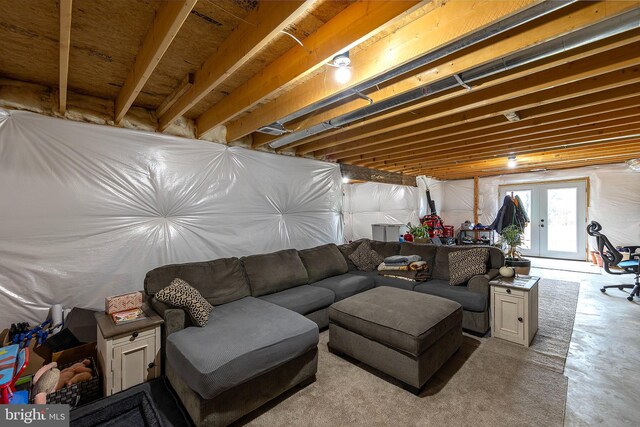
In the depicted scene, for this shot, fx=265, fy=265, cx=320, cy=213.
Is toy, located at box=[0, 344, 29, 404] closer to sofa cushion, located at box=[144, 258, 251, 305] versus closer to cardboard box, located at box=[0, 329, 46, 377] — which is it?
cardboard box, located at box=[0, 329, 46, 377]

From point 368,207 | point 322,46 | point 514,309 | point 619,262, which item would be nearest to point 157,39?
point 322,46

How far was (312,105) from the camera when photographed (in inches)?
91.0

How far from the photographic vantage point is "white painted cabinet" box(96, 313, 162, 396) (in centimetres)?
181

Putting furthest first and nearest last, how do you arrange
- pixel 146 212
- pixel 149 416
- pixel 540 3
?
1. pixel 146 212
2. pixel 149 416
3. pixel 540 3

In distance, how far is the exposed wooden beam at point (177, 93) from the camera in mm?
2145

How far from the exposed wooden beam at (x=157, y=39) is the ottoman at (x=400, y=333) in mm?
2304

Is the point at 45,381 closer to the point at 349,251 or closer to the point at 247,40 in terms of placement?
the point at 247,40

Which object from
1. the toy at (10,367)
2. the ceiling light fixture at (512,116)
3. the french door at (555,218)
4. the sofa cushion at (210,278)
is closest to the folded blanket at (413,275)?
the sofa cushion at (210,278)

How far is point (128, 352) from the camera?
188 centimetres

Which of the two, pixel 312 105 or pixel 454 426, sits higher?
pixel 312 105

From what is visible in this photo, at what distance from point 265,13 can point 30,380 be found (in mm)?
2737

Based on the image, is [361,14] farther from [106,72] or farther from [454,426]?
[454,426]

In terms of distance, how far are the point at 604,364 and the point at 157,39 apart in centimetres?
411

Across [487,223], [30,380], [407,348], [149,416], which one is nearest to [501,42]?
[407,348]
